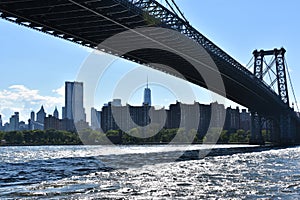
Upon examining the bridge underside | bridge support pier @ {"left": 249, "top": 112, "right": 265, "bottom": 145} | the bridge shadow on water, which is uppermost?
the bridge underside

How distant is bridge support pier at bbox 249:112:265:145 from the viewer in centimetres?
10052

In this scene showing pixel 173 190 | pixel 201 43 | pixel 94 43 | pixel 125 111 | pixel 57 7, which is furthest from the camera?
pixel 125 111

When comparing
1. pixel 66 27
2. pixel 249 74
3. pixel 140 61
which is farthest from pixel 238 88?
pixel 66 27

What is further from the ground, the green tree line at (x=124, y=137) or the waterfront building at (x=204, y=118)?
the waterfront building at (x=204, y=118)

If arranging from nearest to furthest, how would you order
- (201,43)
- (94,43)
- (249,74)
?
(94,43) → (201,43) → (249,74)

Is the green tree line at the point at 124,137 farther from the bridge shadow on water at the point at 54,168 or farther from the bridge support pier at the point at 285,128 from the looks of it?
the bridge shadow on water at the point at 54,168

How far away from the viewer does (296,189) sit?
63.2 ft

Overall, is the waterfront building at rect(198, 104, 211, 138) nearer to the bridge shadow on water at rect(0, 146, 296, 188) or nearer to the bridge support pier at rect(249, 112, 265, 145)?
the bridge support pier at rect(249, 112, 265, 145)

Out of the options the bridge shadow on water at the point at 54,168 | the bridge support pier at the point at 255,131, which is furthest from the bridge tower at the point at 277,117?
the bridge shadow on water at the point at 54,168

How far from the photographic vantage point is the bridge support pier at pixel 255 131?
330ft

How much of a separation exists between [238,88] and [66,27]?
43.4 metres

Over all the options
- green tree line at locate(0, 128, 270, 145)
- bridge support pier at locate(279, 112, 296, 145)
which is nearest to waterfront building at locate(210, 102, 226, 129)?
green tree line at locate(0, 128, 270, 145)

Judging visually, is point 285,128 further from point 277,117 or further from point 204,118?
point 204,118

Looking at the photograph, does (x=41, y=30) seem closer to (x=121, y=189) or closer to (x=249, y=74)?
(x=121, y=189)
